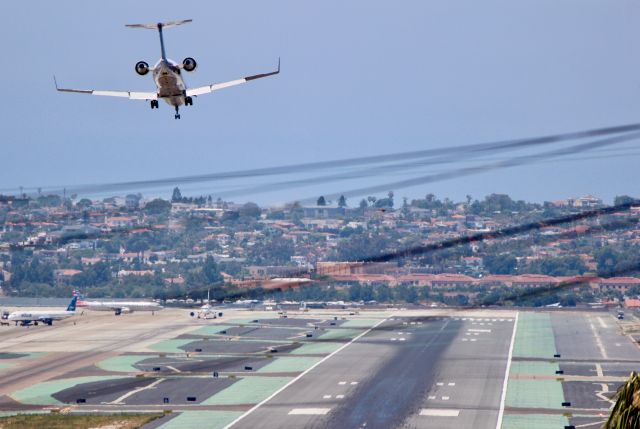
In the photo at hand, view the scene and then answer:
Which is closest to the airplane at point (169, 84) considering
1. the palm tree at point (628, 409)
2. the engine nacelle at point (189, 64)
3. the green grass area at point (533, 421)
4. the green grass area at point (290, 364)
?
the engine nacelle at point (189, 64)

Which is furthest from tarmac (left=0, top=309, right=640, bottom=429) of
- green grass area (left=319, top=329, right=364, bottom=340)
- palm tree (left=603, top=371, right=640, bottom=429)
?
palm tree (left=603, top=371, right=640, bottom=429)

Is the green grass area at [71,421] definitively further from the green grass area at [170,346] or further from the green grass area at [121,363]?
the green grass area at [170,346]

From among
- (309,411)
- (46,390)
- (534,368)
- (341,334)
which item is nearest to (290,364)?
(534,368)

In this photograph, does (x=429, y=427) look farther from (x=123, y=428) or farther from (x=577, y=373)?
(x=577, y=373)

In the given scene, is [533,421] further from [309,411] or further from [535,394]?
[309,411]

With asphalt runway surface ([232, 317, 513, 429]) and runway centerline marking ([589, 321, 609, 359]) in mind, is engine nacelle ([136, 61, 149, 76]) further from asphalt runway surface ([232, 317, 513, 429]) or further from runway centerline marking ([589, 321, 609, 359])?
runway centerline marking ([589, 321, 609, 359])
